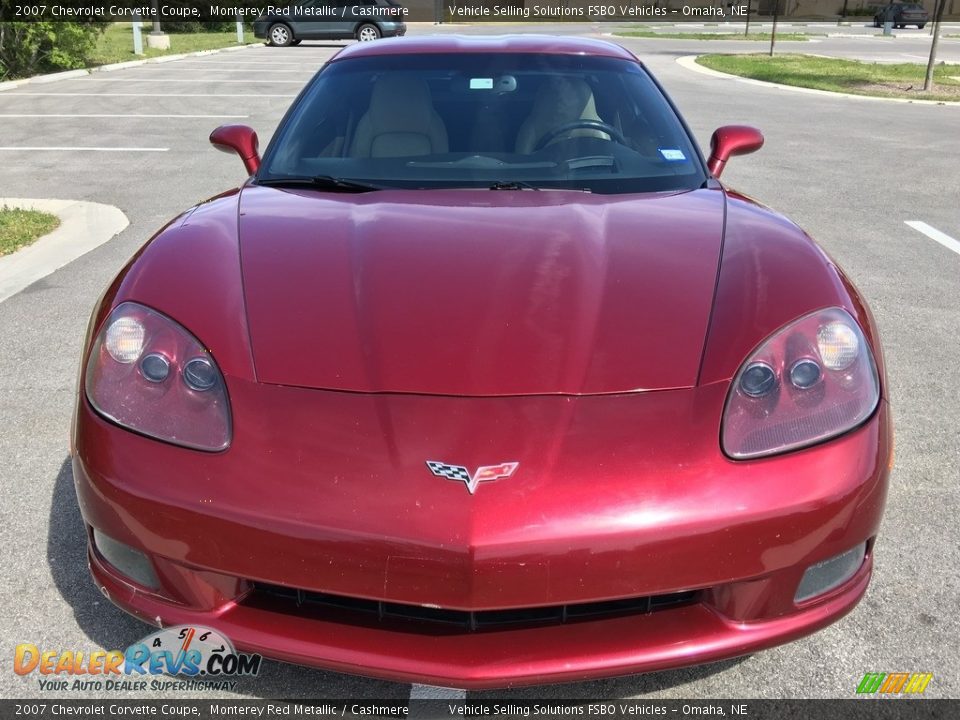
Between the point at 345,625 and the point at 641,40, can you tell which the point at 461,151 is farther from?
the point at 641,40

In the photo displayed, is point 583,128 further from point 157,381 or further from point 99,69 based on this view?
point 99,69

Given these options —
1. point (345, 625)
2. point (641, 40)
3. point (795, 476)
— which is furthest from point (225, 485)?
point (641, 40)

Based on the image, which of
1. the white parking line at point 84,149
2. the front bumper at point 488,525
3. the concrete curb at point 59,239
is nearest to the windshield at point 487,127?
the front bumper at point 488,525

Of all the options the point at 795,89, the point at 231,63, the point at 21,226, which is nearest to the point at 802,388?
the point at 21,226

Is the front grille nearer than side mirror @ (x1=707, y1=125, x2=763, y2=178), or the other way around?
the front grille

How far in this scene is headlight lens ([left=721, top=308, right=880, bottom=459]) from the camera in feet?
6.32

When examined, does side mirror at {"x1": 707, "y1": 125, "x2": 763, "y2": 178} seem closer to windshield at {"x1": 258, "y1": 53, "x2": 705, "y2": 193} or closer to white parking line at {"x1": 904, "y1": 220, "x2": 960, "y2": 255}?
windshield at {"x1": 258, "y1": 53, "x2": 705, "y2": 193}

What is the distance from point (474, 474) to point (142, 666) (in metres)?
1.05

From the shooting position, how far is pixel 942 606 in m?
2.46

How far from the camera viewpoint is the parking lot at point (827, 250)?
7.37ft

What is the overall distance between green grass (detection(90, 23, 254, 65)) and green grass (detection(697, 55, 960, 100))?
47.0ft

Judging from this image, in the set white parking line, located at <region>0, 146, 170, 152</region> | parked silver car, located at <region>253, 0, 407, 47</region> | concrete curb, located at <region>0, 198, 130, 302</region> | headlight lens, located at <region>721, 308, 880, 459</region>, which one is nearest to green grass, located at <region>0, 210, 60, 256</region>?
concrete curb, located at <region>0, 198, 130, 302</region>

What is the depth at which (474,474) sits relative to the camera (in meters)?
1.78

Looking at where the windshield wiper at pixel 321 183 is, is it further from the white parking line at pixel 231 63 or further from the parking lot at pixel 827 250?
the white parking line at pixel 231 63
